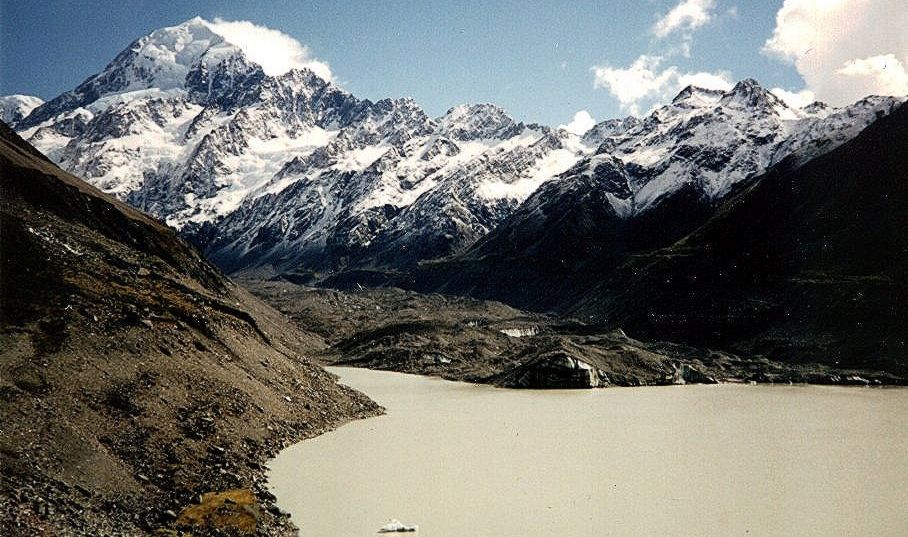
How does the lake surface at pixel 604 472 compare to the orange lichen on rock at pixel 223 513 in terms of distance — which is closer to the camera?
the orange lichen on rock at pixel 223 513

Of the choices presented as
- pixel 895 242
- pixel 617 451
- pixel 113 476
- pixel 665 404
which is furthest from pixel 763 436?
pixel 895 242

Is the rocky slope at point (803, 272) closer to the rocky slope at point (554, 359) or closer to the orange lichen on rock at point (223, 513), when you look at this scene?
the rocky slope at point (554, 359)

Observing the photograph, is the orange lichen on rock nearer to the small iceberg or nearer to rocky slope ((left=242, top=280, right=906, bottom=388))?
the small iceberg

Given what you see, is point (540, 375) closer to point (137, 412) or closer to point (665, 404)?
point (665, 404)

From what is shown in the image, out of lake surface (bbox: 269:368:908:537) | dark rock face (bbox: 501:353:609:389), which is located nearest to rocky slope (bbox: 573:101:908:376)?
dark rock face (bbox: 501:353:609:389)

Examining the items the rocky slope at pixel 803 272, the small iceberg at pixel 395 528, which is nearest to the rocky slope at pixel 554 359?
the rocky slope at pixel 803 272
